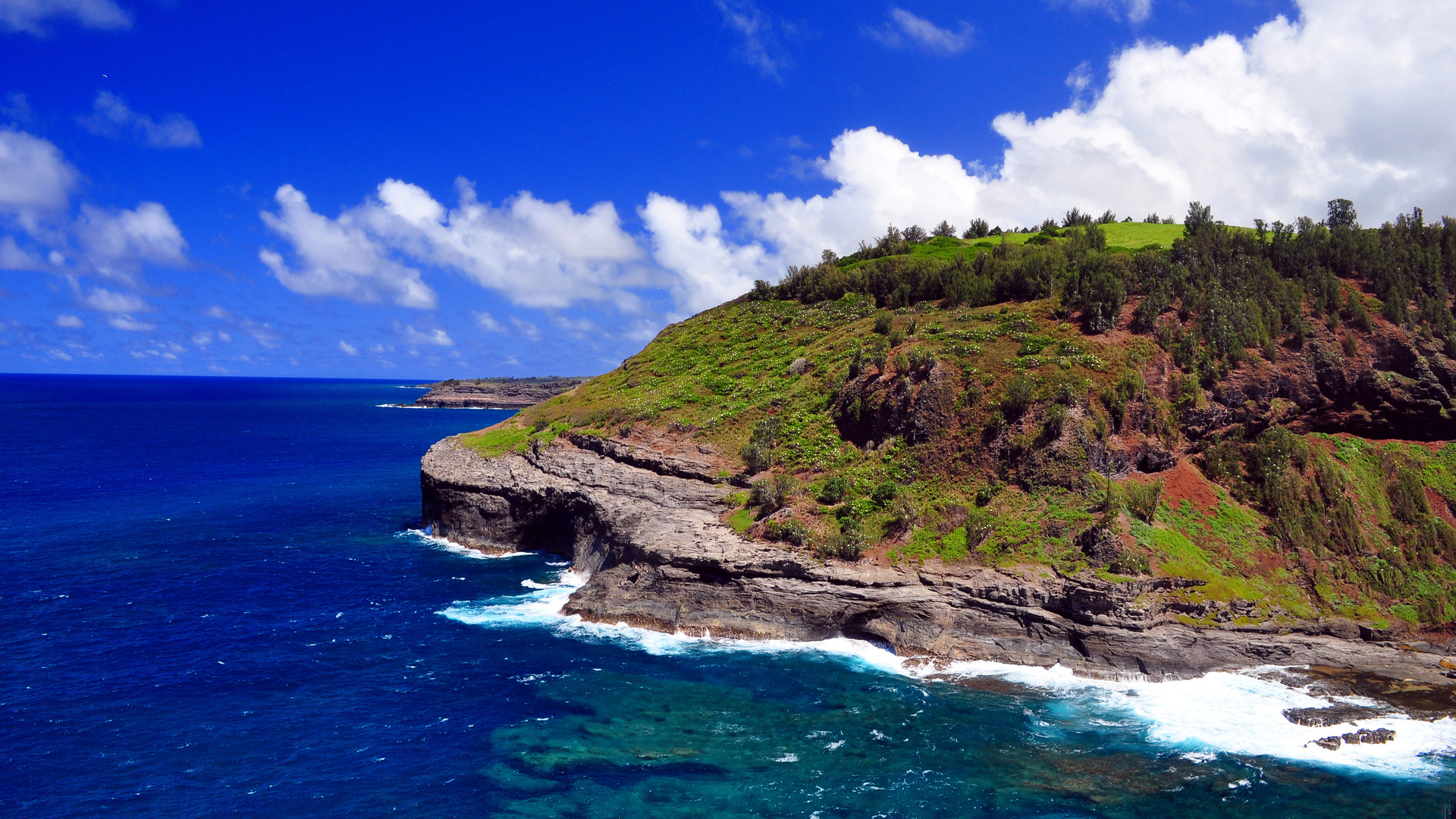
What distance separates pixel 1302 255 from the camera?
49375 millimetres

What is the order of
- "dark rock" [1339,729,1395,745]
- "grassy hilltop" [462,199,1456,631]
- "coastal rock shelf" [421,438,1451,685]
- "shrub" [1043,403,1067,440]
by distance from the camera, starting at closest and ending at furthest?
"dark rock" [1339,729,1395,745] < "coastal rock shelf" [421,438,1451,685] < "grassy hilltop" [462,199,1456,631] < "shrub" [1043,403,1067,440]

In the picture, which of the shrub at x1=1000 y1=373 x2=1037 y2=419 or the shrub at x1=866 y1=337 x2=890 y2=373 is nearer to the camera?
the shrub at x1=1000 y1=373 x2=1037 y2=419

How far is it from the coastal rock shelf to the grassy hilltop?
1.25 metres

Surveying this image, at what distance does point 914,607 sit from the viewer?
33.3 m

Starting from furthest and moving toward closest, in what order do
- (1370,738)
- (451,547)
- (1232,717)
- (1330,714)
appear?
(451,547)
(1232,717)
(1330,714)
(1370,738)

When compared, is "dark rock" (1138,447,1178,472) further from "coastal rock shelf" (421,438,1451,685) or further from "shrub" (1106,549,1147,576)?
"coastal rock shelf" (421,438,1451,685)

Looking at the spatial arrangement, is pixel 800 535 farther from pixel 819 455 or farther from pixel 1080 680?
pixel 1080 680

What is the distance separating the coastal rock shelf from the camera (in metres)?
30.3

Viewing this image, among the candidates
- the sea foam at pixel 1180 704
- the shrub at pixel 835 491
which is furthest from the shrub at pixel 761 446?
the sea foam at pixel 1180 704

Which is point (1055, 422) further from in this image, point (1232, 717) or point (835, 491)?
point (1232, 717)

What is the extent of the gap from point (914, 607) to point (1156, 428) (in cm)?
1876

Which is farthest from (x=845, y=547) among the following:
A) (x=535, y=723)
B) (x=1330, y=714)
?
(x=1330, y=714)

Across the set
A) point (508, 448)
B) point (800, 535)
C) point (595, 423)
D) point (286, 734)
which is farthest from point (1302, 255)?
point (286, 734)

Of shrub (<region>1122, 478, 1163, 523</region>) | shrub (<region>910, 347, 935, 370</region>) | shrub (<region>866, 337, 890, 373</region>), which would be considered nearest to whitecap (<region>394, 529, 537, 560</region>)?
shrub (<region>866, 337, 890, 373</region>)
